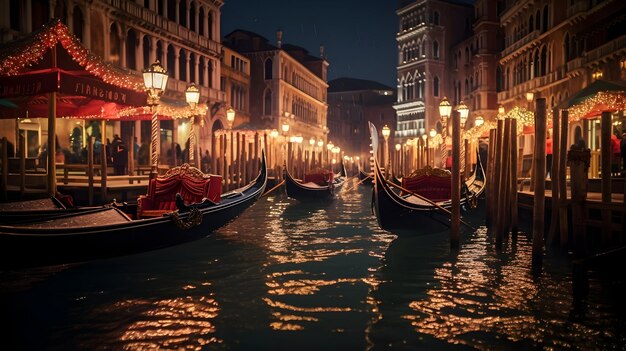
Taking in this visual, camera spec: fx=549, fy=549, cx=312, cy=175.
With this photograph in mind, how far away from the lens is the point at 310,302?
546cm

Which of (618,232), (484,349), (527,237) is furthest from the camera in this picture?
(527,237)

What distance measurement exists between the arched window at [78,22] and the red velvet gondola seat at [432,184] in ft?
40.1

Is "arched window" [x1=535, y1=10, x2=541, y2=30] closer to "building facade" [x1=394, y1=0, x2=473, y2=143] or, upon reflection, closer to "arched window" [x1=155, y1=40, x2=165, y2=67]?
"building facade" [x1=394, y1=0, x2=473, y2=143]

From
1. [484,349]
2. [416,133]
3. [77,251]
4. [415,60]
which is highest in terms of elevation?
[415,60]

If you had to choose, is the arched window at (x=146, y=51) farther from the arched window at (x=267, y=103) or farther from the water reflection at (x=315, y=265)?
the arched window at (x=267, y=103)

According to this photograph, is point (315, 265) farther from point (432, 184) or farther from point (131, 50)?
point (131, 50)

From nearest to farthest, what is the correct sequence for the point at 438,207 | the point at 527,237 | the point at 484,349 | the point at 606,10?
the point at 484,349
the point at 438,207
the point at 527,237
the point at 606,10

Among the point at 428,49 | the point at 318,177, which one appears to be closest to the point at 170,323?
the point at 318,177

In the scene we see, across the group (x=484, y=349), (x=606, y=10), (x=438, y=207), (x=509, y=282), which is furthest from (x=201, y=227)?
(x=606, y=10)

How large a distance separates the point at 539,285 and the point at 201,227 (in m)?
4.87

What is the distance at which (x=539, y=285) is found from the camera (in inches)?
242

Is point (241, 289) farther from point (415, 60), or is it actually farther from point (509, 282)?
point (415, 60)

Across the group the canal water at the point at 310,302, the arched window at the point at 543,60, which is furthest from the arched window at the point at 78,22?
the arched window at the point at 543,60

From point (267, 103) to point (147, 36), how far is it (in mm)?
15725
